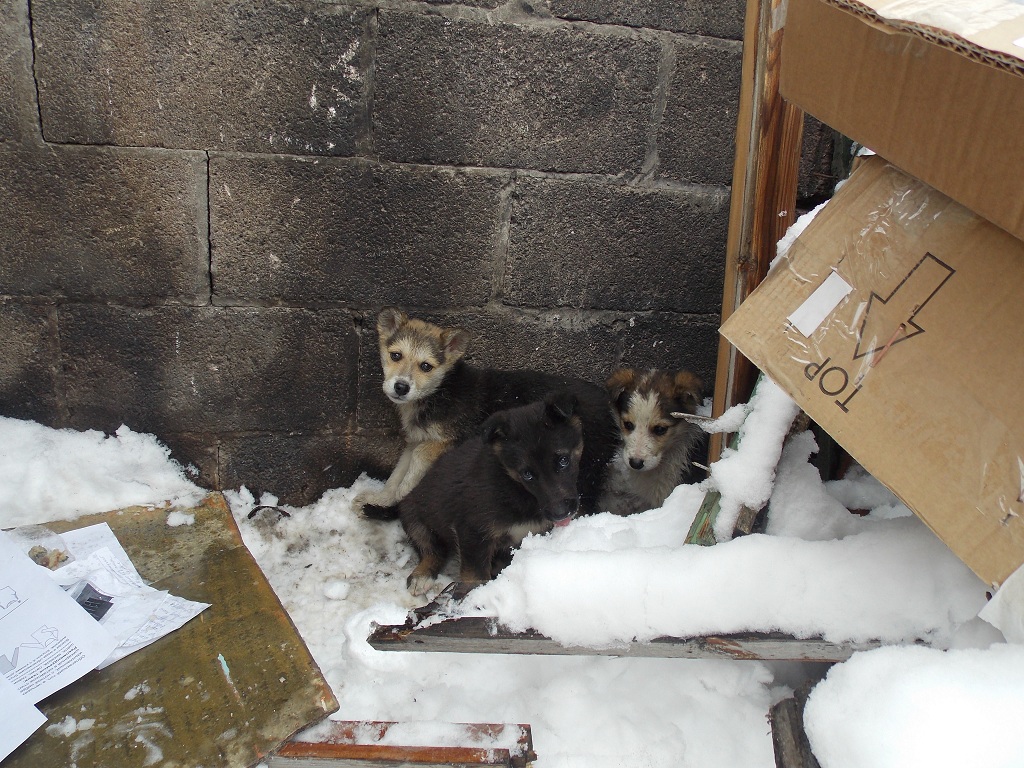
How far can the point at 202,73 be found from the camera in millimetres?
3449

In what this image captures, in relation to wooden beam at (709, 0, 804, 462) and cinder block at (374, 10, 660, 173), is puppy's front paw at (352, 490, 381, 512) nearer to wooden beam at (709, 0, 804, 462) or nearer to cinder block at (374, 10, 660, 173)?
cinder block at (374, 10, 660, 173)

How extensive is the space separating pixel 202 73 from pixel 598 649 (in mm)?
2964

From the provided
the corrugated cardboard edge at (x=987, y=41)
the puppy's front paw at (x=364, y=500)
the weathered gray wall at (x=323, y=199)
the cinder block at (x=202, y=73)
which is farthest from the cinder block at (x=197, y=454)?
the corrugated cardboard edge at (x=987, y=41)

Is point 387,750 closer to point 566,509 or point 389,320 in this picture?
point 566,509

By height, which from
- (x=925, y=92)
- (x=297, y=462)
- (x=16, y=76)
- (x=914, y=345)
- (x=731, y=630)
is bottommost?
(x=297, y=462)

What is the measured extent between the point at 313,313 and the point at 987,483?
120 inches

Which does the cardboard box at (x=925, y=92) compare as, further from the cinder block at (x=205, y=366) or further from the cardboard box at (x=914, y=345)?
the cinder block at (x=205, y=366)

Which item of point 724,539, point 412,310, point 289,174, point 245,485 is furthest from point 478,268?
point 724,539

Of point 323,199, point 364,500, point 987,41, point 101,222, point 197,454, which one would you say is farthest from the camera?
point 364,500

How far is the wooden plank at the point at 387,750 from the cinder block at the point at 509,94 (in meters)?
2.53

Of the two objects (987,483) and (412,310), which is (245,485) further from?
(987,483)

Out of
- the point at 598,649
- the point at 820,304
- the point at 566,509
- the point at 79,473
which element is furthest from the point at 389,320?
the point at 820,304

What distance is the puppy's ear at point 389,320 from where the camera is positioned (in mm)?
3852

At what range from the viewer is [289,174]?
3629mm
